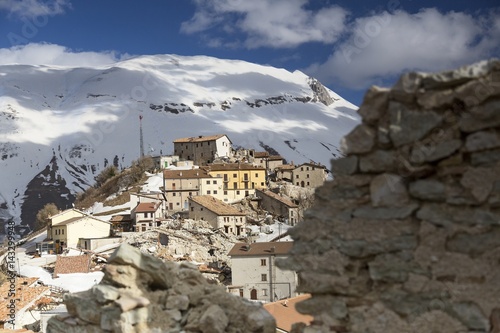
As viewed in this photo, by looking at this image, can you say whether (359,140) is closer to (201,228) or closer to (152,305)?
(152,305)

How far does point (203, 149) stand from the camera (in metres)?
97.5

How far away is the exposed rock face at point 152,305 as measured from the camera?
576 cm

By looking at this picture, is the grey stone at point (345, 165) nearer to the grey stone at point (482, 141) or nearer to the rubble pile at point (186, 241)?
Answer: the grey stone at point (482, 141)

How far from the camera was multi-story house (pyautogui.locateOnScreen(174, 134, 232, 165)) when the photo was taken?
96.4 metres

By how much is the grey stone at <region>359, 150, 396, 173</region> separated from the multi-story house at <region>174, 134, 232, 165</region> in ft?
299

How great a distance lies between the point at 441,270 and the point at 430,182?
26.4 inches

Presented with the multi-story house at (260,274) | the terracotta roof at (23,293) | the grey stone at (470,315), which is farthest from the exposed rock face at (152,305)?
the multi-story house at (260,274)

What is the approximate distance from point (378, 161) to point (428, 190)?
17.8 inches

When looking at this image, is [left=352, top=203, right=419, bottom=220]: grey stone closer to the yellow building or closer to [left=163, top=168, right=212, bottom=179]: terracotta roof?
[left=163, top=168, right=212, bottom=179]: terracotta roof

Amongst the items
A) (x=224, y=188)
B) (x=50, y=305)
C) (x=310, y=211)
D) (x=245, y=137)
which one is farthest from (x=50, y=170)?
(x=310, y=211)

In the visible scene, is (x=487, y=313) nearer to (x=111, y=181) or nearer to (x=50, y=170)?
(x=111, y=181)

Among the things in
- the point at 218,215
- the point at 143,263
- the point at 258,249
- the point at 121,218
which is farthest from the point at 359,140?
the point at 121,218

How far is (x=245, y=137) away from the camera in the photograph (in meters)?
173

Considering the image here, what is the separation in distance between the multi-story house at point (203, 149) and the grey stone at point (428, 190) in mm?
91408
